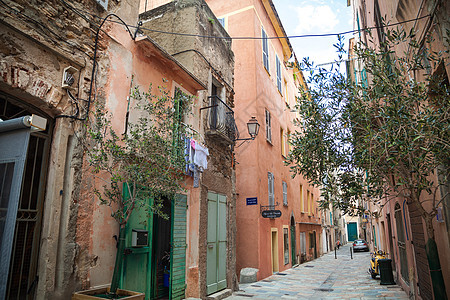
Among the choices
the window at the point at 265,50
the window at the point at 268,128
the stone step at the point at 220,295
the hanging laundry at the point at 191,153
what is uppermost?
the window at the point at 265,50

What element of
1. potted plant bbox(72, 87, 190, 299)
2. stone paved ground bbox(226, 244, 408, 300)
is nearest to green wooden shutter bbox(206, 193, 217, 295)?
stone paved ground bbox(226, 244, 408, 300)

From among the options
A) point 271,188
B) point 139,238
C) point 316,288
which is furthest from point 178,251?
point 271,188

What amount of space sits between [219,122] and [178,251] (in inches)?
156

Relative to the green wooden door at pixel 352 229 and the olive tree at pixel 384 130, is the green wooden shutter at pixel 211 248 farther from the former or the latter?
the green wooden door at pixel 352 229

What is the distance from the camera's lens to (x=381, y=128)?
457 centimetres

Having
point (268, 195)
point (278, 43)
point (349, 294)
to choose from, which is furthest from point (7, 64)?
point (278, 43)

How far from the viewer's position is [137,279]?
18.9 feet

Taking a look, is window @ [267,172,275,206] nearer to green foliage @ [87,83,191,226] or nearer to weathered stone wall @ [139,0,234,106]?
weathered stone wall @ [139,0,234,106]

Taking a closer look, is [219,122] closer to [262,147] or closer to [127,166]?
[127,166]

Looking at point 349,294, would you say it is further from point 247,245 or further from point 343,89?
point 343,89

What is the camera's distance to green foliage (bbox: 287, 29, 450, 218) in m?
4.34

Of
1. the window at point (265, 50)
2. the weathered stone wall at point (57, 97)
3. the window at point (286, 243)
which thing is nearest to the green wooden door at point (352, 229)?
the window at point (286, 243)

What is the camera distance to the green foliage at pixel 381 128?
171 inches

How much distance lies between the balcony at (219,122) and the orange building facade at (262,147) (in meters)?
2.78
